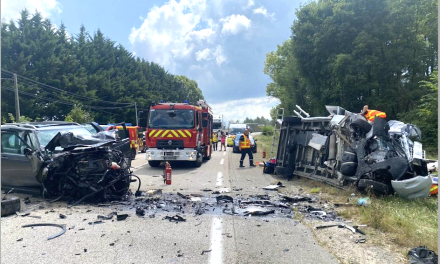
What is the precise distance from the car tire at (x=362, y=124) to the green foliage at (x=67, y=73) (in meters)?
17.8

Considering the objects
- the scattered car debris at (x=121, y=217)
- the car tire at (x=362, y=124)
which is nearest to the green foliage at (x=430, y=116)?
the car tire at (x=362, y=124)

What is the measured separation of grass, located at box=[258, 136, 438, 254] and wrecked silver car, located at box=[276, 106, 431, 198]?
0.29 meters

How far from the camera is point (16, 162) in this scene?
885 cm

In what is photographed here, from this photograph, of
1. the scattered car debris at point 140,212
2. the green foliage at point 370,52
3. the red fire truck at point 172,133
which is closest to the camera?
the scattered car debris at point 140,212

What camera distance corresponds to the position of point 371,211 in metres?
6.95

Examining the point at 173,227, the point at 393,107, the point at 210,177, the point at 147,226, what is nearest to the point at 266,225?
the point at 173,227

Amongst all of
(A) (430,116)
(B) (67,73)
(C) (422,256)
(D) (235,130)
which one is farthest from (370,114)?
(B) (67,73)

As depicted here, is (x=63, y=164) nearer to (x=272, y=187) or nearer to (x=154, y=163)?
(x=272, y=187)

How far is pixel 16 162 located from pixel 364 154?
833 cm

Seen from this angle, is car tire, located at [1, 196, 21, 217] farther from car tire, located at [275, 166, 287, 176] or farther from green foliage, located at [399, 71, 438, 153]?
green foliage, located at [399, 71, 438, 153]

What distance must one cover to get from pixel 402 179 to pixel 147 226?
5.70 m

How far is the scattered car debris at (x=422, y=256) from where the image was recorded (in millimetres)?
4650

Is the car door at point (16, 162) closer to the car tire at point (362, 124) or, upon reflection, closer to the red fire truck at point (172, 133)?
the red fire truck at point (172, 133)

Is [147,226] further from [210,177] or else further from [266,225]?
[210,177]
